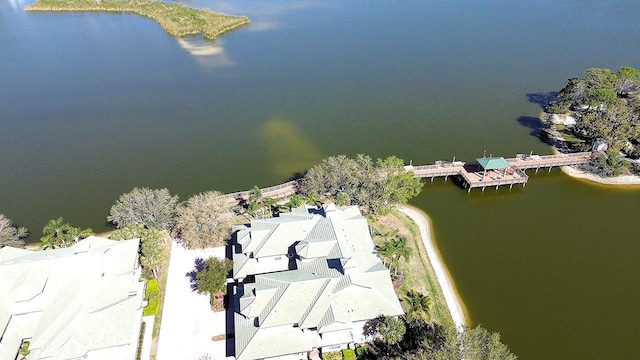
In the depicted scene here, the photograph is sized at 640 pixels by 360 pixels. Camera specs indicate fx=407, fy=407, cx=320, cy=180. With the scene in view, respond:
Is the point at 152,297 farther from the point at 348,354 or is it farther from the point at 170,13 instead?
the point at 170,13

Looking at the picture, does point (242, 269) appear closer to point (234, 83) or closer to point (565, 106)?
point (234, 83)

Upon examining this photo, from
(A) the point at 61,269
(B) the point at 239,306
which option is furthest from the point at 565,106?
(A) the point at 61,269

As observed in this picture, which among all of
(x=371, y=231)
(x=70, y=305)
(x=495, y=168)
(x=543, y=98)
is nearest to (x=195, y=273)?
(x=70, y=305)

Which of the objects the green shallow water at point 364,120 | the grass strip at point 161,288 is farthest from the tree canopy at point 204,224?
the green shallow water at point 364,120

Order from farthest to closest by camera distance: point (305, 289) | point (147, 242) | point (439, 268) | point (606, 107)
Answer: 1. point (606, 107)
2. point (439, 268)
3. point (147, 242)
4. point (305, 289)

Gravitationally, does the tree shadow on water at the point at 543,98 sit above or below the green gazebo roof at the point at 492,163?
above

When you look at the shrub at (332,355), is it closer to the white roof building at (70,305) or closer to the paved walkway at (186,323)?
the paved walkway at (186,323)
